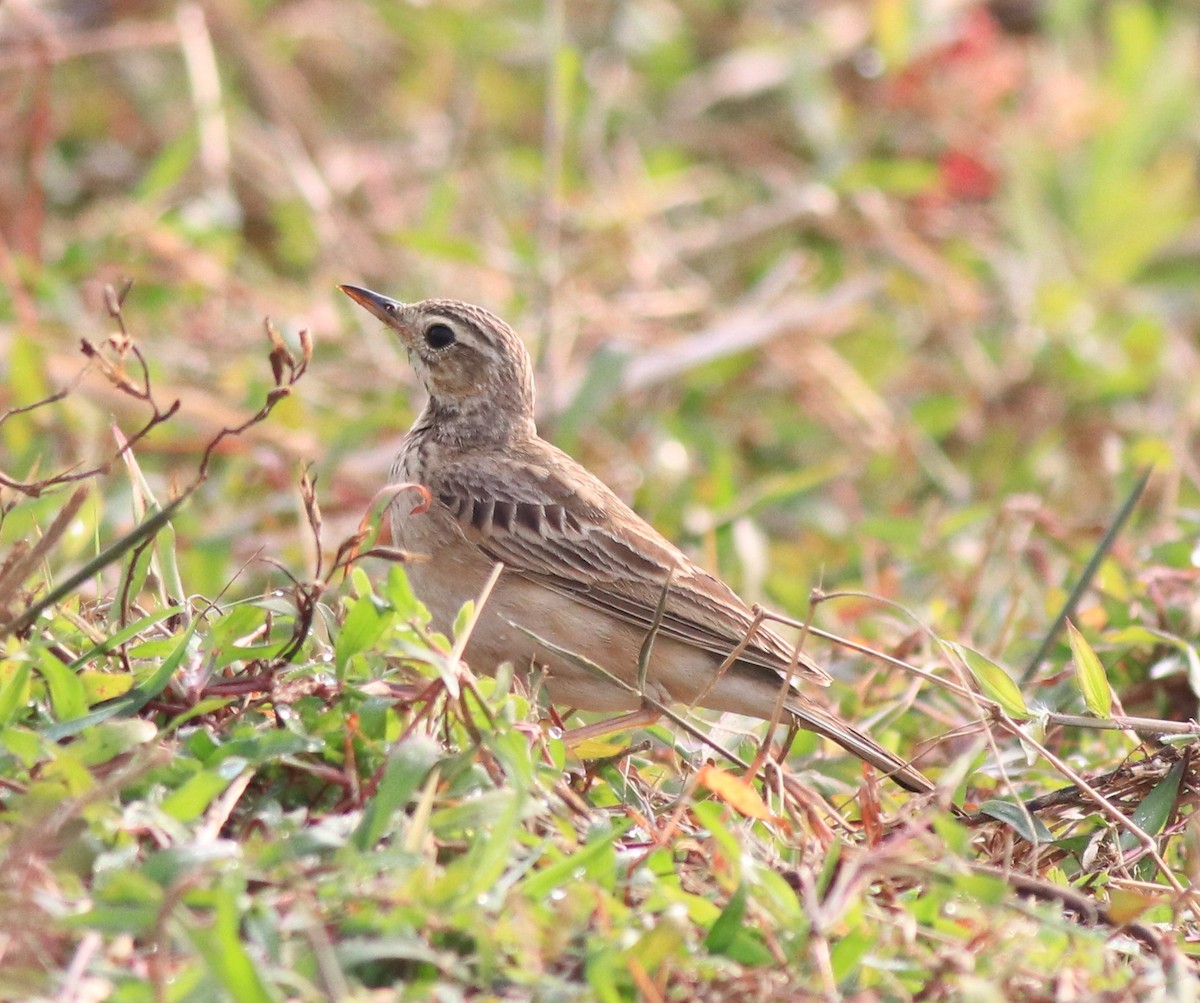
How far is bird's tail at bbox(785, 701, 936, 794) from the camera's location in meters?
4.14

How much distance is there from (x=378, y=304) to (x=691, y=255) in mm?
3467

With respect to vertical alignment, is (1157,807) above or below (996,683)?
below

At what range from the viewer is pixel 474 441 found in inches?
216

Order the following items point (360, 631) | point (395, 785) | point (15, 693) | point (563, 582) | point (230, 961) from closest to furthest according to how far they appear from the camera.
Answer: point (230, 961) → point (395, 785) → point (15, 693) → point (360, 631) → point (563, 582)

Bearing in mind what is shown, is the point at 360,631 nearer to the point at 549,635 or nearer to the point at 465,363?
the point at 549,635

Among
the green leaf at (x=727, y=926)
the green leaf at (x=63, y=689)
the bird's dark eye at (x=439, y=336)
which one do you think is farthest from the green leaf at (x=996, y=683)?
the bird's dark eye at (x=439, y=336)

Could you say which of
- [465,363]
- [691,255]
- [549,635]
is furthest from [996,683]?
[691,255]

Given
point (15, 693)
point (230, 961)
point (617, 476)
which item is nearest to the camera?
point (230, 961)

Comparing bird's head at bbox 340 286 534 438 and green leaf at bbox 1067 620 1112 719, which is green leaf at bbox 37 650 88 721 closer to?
green leaf at bbox 1067 620 1112 719

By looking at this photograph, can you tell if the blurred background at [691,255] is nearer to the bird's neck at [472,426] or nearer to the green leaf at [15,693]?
the bird's neck at [472,426]

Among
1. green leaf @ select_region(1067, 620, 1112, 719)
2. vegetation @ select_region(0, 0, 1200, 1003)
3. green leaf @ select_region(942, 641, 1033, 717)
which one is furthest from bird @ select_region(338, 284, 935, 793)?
green leaf @ select_region(1067, 620, 1112, 719)

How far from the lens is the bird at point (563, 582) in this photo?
176 inches

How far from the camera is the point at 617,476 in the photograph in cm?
721

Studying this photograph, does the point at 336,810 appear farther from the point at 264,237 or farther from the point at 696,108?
the point at 696,108
